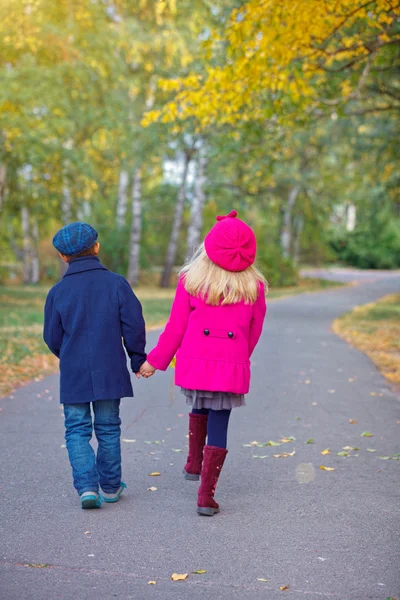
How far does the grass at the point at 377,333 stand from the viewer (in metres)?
11.6

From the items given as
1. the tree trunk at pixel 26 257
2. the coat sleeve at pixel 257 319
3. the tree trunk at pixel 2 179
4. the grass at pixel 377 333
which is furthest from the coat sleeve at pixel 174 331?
the tree trunk at pixel 26 257

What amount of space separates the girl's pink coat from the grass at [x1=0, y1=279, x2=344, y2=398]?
4.54 metres

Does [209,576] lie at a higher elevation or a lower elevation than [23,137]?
lower

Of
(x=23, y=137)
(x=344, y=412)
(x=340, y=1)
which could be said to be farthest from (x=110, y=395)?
(x=23, y=137)

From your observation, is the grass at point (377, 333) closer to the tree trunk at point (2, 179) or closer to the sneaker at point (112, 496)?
the sneaker at point (112, 496)

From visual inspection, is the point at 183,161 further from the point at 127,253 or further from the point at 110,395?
the point at 110,395

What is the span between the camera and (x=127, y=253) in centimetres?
3581

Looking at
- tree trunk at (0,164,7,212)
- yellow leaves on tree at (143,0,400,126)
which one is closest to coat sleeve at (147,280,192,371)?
yellow leaves on tree at (143,0,400,126)

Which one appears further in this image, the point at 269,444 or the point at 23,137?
the point at 23,137

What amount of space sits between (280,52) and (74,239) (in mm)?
6096

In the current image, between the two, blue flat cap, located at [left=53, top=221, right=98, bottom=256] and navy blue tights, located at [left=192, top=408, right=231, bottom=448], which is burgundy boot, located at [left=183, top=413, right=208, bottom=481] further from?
blue flat cap, located at [left=53, top=221, right=98, bottom=256]

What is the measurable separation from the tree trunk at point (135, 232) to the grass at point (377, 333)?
40.9 feet

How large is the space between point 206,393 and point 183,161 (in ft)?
92.5

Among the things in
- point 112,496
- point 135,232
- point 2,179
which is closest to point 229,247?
point 112,496
